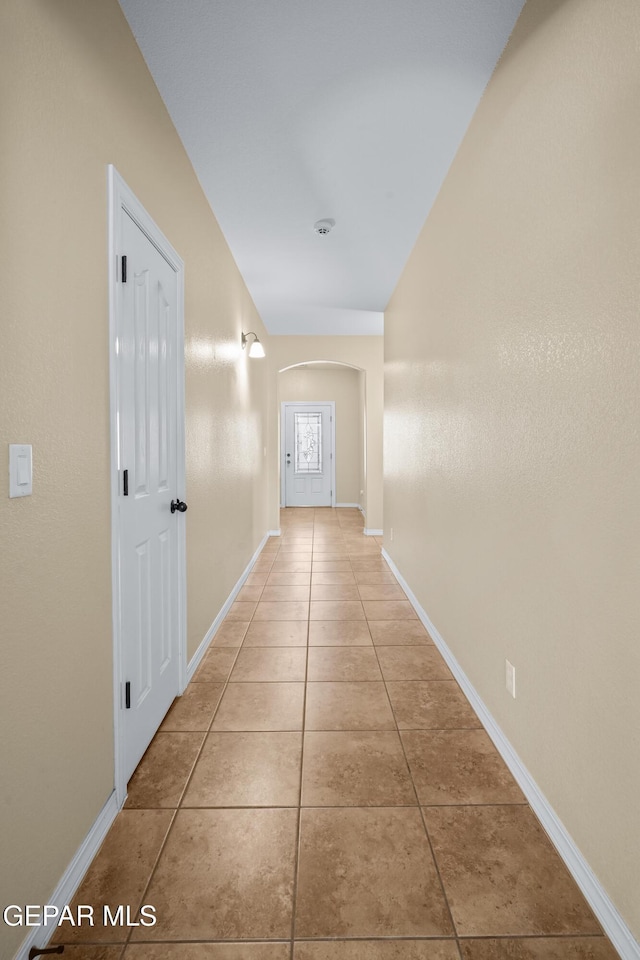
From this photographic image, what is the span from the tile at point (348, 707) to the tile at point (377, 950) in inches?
36.6

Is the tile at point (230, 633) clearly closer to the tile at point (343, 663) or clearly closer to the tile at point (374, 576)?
the tile at point (343, 663)

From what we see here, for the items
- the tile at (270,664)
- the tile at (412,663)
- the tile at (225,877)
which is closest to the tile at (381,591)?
the tile at (412,663)

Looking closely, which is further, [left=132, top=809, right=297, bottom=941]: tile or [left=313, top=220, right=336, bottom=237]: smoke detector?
[left=313, top=220, right=336, bottom=237]: smoke detector

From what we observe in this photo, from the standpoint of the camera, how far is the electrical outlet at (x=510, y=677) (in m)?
1.86

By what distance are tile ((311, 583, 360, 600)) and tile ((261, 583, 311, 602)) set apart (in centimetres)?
6

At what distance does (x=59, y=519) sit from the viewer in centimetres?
131

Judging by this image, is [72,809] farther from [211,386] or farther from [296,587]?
[296,587]

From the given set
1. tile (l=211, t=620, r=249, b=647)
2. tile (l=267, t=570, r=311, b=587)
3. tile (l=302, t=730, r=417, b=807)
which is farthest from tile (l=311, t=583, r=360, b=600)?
tile (l=302, t=730, r=417, b=807)

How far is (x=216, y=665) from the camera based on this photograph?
9.18 ft

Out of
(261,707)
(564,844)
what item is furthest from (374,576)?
(564,844)

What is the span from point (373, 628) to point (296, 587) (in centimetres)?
116

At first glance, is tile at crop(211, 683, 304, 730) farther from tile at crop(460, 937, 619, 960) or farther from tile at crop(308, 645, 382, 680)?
tile at crop(460, 937, 619, 960)

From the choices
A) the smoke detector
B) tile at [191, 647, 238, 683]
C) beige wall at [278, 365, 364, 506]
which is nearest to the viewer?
tile at [191, 647, 238, 683]

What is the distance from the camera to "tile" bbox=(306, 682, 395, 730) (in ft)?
7.19
